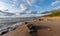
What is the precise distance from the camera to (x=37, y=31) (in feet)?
14.1

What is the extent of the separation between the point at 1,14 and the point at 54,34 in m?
18.3

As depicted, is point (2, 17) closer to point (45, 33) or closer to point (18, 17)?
point (18, 17)

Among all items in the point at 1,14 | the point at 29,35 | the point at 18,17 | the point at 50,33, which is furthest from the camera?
the point at 18,17

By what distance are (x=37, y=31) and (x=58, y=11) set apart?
19.2 metres

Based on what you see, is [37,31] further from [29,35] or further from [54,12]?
[54,12]

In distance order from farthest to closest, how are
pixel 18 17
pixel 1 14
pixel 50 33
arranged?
pixel 18 17 < pixel 1 14 < pixel 50 33

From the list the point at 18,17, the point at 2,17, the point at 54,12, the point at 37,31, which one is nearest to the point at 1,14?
the point at 2,17

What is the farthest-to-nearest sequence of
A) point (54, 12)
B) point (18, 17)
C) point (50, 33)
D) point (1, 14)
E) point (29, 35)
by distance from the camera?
1. point (18, 17)
2. point (54, 12)
3. point (1, 14)
4. point (50, 33)
5. point (29, 35)

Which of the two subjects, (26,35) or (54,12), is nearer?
(26,35)

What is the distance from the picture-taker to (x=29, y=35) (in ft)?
13.1

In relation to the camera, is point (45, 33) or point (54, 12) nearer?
point (45, 33)

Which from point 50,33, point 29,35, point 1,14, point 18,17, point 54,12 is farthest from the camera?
point 18,17

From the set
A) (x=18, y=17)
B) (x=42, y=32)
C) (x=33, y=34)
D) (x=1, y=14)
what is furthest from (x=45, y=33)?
(x=18, y=17)

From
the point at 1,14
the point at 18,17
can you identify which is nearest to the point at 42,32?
the point at 1,14
